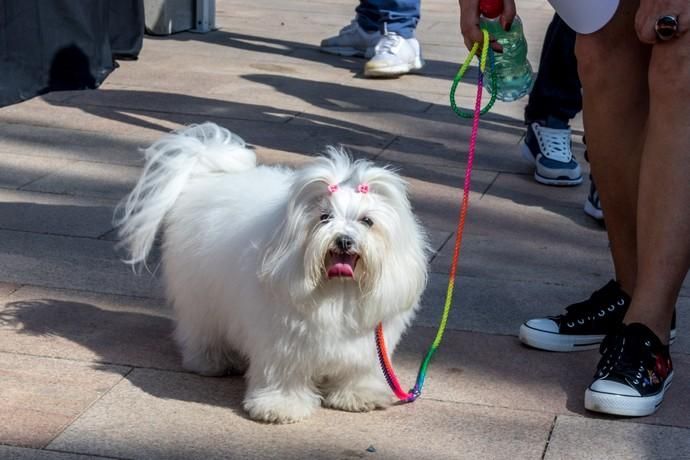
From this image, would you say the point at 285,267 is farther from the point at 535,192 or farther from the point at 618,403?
the point at 535,192

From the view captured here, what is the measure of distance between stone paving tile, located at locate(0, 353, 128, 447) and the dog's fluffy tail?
1.17 ft

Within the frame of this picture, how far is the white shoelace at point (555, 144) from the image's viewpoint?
18.8 ft

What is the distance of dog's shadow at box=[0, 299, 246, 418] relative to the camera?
11.2 ft

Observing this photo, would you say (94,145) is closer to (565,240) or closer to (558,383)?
(565,240)

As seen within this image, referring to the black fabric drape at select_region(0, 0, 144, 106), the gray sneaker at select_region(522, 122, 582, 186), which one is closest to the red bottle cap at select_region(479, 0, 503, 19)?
the gray sneaker at select_region(522, 122, 582, 186)

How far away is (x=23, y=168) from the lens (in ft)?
17.9

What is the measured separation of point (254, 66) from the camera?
26.7 ft

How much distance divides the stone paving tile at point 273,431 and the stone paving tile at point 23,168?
211 centimetres

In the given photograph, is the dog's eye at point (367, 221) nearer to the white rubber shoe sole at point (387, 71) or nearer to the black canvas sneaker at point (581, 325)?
the black canvas sneaker at point (581, 325)

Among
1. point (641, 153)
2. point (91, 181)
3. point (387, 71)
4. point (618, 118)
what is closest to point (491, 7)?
point (618, 118)

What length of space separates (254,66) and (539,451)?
5.45m

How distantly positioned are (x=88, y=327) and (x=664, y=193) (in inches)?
70.3

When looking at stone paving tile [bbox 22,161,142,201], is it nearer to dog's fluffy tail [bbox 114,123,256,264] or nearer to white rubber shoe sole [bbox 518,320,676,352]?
dog's fluffy tail [bbox 114,123,256,264]

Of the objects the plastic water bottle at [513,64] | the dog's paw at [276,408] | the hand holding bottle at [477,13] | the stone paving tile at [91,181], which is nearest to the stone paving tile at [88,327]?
the dog's paw at [276,408]
